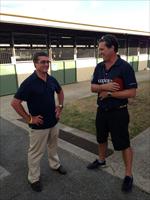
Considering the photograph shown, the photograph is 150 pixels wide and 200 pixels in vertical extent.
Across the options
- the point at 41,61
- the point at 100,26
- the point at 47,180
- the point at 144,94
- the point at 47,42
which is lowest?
the point at 47,180

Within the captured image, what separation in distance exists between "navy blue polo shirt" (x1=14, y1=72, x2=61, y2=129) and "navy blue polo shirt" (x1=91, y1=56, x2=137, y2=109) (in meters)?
0.72

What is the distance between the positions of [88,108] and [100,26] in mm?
8178

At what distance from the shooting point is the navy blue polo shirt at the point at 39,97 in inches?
122

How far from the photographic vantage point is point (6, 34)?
10.5m

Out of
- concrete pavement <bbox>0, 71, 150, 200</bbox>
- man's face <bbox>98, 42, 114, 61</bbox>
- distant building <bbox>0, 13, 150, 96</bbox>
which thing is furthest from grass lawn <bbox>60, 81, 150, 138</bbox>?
distant building <bbox>0, 13, 150, 96</bbox>

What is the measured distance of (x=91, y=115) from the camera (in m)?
6.92

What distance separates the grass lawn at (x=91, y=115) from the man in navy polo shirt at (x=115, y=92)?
80.7 inches

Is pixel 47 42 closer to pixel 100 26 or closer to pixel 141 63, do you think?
pixel 100 26

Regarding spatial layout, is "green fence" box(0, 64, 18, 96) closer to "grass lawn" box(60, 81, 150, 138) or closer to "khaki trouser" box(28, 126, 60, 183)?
"grass lawn" box(60, 81, 150, 138)

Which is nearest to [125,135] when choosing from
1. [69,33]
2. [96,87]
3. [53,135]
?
[96,87]

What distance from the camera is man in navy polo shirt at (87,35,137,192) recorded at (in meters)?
3.07

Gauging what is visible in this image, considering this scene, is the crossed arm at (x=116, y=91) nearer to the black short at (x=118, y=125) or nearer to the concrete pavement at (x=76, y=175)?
the black short at (x=118, y=125)

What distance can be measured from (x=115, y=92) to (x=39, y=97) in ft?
3.45

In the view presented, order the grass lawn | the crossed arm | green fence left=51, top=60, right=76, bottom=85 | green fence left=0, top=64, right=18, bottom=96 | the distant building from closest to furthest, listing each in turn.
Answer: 1. the crossed arm
2. the grass lawn
3. the distant building
4. green fence left=0, top=64, right=18, bottom=96
5. green fence left=51, top=60, right=76, bottom=85
